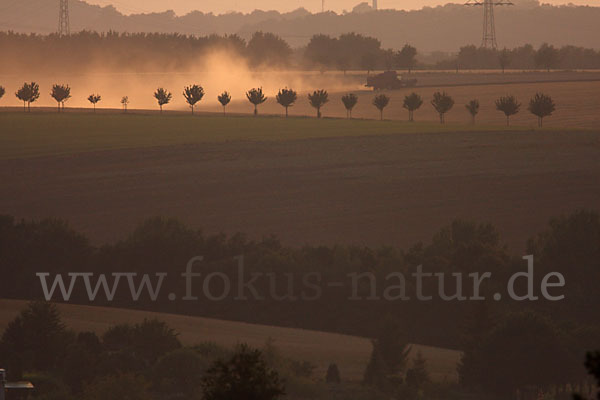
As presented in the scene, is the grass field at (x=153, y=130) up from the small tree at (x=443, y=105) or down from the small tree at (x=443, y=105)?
down

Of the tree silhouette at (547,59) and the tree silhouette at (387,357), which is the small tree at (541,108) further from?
the tree silhouette at (387,357)

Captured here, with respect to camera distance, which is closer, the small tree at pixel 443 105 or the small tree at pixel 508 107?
the small tree at pixel 508 107

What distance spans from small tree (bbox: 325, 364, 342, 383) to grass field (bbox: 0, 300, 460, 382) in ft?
2.60

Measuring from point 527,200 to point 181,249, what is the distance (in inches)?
1139

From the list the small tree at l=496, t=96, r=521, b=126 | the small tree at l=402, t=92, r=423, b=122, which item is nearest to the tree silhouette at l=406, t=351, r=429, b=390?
the small tree at l=496, t=96, r=521, b=126

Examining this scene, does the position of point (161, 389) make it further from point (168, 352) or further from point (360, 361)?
point (360, 361)

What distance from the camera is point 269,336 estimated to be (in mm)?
52750

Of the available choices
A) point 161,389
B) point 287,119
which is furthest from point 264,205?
point 287,119

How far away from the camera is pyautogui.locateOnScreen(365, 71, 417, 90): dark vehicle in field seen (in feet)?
576

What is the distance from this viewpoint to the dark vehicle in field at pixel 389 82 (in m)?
176

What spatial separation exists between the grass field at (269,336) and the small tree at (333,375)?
2.60 feet

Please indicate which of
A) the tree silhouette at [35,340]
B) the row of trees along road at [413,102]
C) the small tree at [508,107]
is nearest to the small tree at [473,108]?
the row of trees along road at [413,102]

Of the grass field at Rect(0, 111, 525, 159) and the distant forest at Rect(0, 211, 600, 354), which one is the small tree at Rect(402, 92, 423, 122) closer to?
the grass field at Rect(0, 111, 525, 159)

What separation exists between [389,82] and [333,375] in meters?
134
